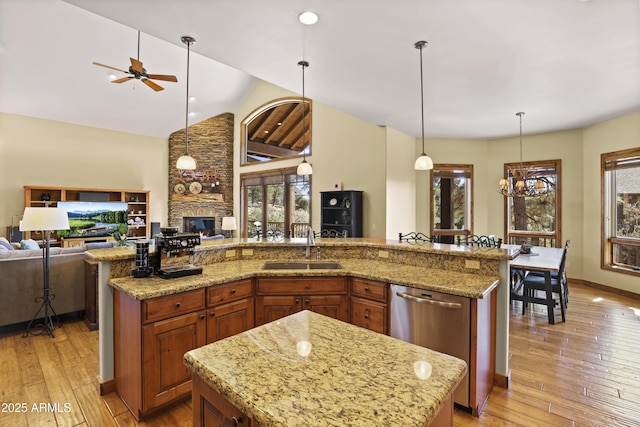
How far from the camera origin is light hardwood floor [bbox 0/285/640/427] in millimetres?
2139

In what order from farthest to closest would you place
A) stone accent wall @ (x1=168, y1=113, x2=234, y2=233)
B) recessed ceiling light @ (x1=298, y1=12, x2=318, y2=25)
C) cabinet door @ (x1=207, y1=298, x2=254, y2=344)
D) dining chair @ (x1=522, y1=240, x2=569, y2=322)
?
stone accent wall @ (x1=168, y1=113, x2=234, y2=233), dining chair @ (x1=522, y1=240, x2=569, y2=322), recessed ceiling light @ (x1=298, y1=12, x2=318, y2=25), cabinet door @ (x1=207, y1=298, x2=254, y2=344)

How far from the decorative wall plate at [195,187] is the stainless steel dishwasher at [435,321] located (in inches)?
312

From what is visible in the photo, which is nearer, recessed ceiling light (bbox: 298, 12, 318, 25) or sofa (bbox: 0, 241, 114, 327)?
recessed ceiling light (bbox: 298, 12, 318, 25)

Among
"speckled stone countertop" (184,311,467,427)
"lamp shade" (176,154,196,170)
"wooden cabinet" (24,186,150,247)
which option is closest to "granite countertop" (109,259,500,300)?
"speckled stone countertop" (184,311,467,427)

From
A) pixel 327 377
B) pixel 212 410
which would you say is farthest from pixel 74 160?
pixel 327 377

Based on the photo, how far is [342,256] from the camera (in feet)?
11.1

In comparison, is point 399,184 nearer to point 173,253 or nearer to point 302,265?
point 302,265

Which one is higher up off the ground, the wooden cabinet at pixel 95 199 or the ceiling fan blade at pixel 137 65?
the ceiling fan blade at pixel 137 65

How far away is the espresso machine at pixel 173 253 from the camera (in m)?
2.48

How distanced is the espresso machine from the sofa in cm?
220

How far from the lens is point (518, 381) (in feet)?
8.57

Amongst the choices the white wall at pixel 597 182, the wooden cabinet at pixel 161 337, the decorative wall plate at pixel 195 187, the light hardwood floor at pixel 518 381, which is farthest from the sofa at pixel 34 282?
the white wall at pixel 597 182

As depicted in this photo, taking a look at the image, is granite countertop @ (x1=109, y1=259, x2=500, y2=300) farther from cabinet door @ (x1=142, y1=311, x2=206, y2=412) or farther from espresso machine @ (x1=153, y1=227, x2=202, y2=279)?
cabinet door @ (x1=142, y1=311, x2=206, y2=412)

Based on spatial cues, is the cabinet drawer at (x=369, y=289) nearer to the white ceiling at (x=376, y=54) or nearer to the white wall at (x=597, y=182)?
the white ceiling at (x=376, y=54)
